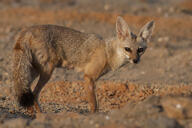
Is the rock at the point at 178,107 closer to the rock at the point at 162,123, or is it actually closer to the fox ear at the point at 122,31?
the rock at the point at 162,123

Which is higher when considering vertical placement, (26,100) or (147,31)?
(147,31)

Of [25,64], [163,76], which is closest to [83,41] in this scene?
[25,64]

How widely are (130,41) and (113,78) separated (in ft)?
9.71

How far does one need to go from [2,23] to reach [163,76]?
8458 millimetres

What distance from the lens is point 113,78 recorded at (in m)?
8.99

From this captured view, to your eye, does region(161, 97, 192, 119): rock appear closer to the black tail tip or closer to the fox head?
the fox head

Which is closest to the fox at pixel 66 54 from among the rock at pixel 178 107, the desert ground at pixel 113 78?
the desert ground at pixel 113 78

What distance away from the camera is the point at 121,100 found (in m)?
7.57

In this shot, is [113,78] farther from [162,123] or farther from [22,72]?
[162,123]

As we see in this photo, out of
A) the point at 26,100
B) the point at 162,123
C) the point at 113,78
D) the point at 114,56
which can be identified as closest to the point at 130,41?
the point at 114,56

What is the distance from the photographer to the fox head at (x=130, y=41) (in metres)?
6.01

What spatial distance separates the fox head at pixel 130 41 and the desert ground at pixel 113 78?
81 cm

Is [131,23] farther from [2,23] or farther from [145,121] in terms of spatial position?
[145,121]

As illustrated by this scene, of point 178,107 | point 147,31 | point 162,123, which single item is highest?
point 147,31
